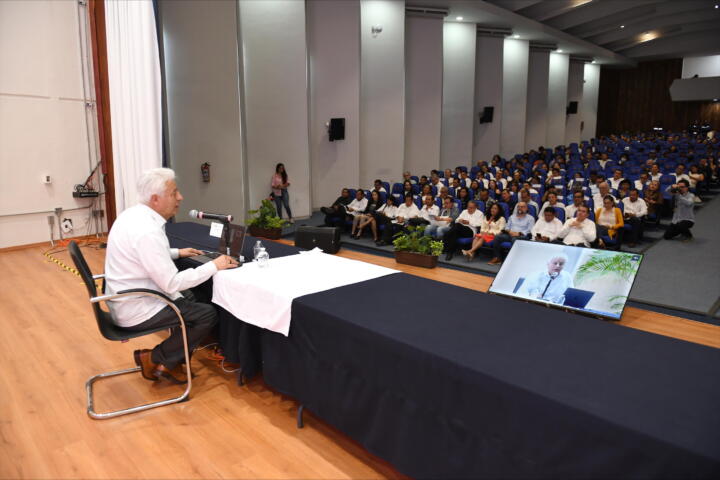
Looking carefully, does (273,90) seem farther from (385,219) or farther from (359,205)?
(385,219)

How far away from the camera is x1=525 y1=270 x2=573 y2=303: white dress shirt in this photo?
311 centimetres

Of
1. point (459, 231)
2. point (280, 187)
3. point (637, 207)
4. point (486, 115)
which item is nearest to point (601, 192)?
point (637, 207)

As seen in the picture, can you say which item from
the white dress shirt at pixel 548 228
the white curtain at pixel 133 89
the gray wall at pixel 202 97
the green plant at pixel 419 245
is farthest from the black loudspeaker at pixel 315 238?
the gray wall at pixel 202 97

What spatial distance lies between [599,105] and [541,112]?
9286 mm

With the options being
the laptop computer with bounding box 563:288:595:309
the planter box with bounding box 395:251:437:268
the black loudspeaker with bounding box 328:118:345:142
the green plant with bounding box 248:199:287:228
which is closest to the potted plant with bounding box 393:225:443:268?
the planter box with bounding box 395:251:437:268

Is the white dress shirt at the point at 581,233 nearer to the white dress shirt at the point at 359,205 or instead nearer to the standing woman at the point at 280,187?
the white dress shirt at the point at 359,205

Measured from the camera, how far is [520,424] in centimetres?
158

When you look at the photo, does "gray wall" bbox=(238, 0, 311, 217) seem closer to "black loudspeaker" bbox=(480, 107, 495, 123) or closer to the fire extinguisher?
the fire extinguisher

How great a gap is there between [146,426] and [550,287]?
254 cm

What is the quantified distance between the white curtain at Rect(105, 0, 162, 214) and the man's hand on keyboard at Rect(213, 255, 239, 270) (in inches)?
140

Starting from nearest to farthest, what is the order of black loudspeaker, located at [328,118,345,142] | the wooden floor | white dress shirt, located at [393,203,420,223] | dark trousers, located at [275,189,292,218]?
the wooden floor → white dress shirt, located at [393,203,420,223] → dark trousers, located at [275,189,292,218] → black loudspeaker, located at [328,118,345,142]

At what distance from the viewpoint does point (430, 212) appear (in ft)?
25.3

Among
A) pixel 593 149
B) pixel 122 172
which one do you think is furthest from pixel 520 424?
pixel 593 149

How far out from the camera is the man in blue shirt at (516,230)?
20.9 feet
